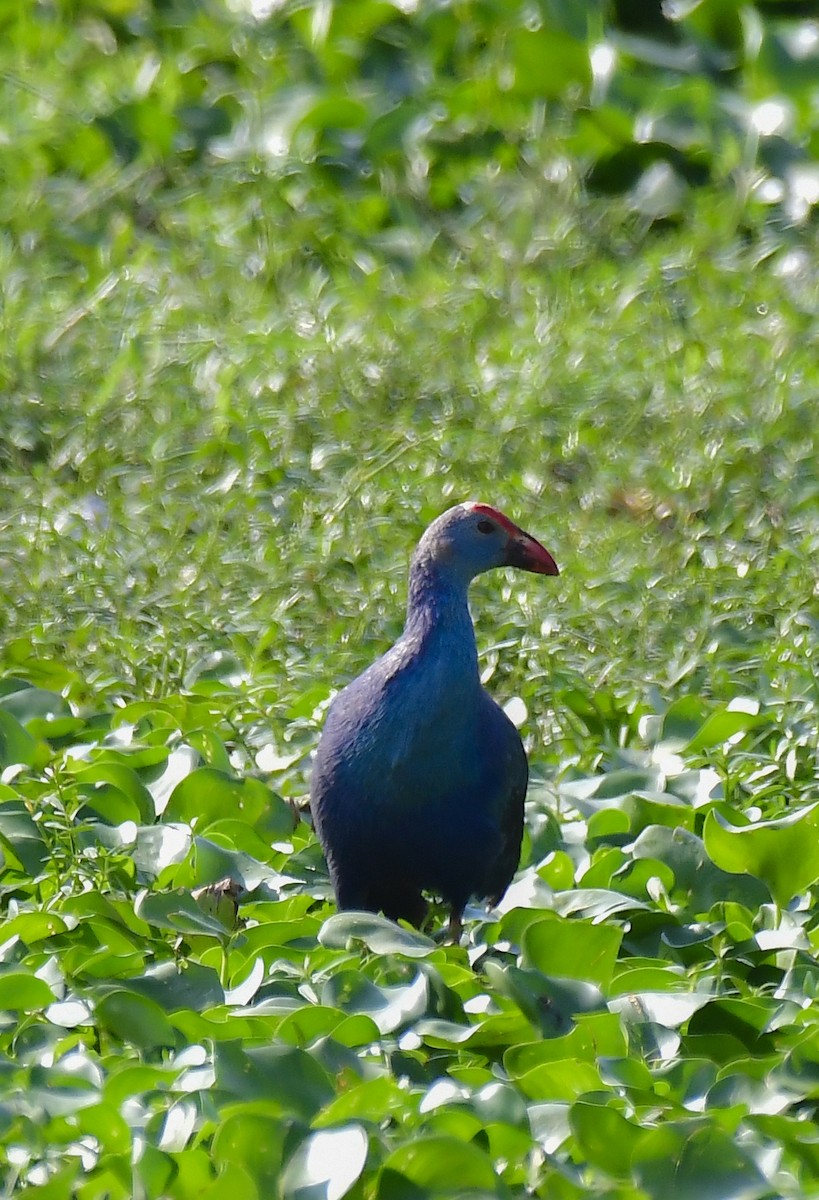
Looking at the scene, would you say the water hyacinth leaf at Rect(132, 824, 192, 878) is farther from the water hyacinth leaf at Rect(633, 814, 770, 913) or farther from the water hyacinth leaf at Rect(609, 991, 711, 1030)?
the water hyacinth leaf at Rect(609, 991, 711, 1030)

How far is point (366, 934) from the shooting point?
300 cm

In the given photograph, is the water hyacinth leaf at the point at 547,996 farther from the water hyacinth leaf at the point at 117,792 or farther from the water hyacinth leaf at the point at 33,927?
the water hyacinth leaf at the point at 117,792

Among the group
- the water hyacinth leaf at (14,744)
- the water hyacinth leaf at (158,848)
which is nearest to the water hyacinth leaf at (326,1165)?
the water hyacinth leaf at (158,848)

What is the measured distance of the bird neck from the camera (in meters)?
3.25

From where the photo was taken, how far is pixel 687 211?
20.8 feet

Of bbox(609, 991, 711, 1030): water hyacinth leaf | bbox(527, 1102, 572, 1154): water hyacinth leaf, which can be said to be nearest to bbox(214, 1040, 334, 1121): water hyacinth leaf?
bbox(527, 1102, 572, 1154): water hyacinth leaf

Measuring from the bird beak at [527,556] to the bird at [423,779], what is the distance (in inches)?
9.1

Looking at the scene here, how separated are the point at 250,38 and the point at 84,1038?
4778 mm

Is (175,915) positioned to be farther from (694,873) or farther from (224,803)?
(694,873)

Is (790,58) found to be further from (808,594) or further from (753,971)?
(753,971)

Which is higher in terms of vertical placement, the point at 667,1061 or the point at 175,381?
the point at 175,381

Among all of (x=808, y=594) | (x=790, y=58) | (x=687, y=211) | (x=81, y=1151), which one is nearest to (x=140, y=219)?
(x=687, y=211)

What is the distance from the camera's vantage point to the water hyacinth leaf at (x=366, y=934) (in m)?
2.98

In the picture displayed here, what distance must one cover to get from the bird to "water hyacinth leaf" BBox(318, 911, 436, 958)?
0.48 feet
